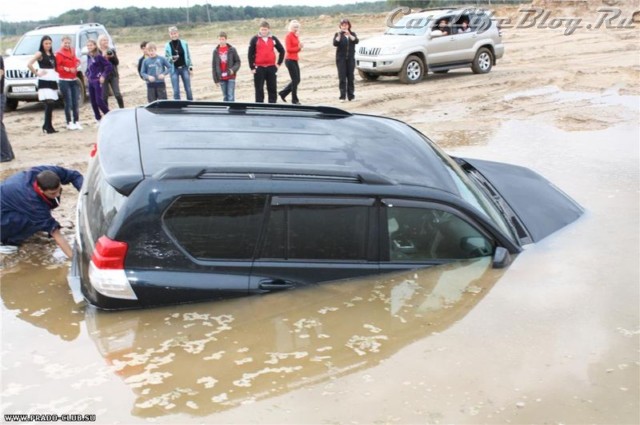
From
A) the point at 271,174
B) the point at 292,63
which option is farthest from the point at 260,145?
the point at 292,63

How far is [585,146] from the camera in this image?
35.8 feet

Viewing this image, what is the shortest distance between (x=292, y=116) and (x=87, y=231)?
1.87 metres

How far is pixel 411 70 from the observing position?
1781 centimetres

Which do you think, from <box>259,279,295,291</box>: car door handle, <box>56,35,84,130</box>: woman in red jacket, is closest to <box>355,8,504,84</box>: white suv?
<box>56,35,84,130</box>: woman in red jacket

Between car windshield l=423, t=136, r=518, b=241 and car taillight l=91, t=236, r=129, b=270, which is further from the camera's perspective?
car windshield l=423, t=136, r=518, b=241

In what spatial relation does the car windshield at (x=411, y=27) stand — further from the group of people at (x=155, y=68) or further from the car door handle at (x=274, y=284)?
the car door handle at (x=274, y=284)

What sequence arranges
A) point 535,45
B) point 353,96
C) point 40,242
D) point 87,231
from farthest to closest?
point 535,45 → point 353,96 → point 40,242 → point 87,231

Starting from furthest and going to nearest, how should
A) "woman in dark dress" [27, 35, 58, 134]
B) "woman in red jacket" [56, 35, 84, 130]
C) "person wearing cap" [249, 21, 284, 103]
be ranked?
"person wearing cap" [249, 21, 284, 103] < "woman in red jacket" [56, 35, 84, 130] < "woman in dark dress" [27, 35, 58, 134]

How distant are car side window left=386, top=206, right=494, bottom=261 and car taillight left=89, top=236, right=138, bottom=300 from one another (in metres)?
1.76

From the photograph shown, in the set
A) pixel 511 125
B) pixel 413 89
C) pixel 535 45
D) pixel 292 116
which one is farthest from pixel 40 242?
pixel 535 45

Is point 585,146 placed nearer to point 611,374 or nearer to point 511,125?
point 511,125

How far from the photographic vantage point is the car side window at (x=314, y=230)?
16.5 ft

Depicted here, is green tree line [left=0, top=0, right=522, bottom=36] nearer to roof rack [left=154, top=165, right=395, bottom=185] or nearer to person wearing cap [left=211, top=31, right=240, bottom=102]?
person wearing cap [left=211, top=31, right=240, bottom=102]

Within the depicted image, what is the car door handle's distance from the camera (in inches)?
201
